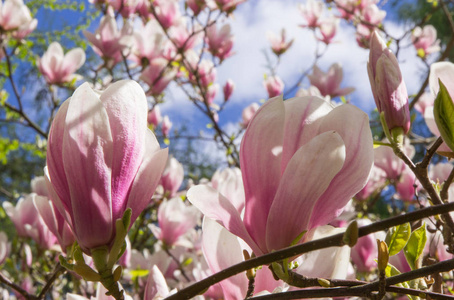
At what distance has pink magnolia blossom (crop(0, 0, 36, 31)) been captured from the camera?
78.4 inches

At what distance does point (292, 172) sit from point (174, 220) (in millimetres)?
1277

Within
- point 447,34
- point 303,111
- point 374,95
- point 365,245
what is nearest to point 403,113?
point 374,95

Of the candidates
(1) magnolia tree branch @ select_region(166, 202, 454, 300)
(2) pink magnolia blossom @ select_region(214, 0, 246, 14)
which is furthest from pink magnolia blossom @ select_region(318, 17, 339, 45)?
(1) magnolia tree branch @ select_region(166, 202, 454, 300)

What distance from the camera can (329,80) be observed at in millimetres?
2236

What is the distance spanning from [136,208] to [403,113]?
0.35 meters

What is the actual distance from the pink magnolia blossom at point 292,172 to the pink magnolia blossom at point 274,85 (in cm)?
204

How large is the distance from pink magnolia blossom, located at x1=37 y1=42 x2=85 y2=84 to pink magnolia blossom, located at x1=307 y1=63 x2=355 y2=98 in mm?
1108

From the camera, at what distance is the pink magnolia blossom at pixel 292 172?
0.39 meters

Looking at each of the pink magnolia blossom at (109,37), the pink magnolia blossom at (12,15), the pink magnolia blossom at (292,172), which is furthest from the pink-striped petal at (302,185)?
the pink magnolia blossom at (12,15)

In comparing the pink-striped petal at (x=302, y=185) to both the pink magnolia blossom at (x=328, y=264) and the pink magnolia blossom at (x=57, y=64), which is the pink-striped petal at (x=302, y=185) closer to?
the pink magnolia blossom at (x=328, y=264)

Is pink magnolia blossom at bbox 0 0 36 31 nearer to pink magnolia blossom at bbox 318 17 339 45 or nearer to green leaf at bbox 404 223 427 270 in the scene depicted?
pink magnolia blossom at bbox 318 17 339 45

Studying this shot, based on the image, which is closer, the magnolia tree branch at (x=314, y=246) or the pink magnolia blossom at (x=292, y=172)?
the magnolia tree branch at (x=314, y=246)

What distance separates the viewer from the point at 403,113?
0.56 metres

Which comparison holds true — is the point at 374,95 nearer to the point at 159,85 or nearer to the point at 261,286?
the point at 261,286
